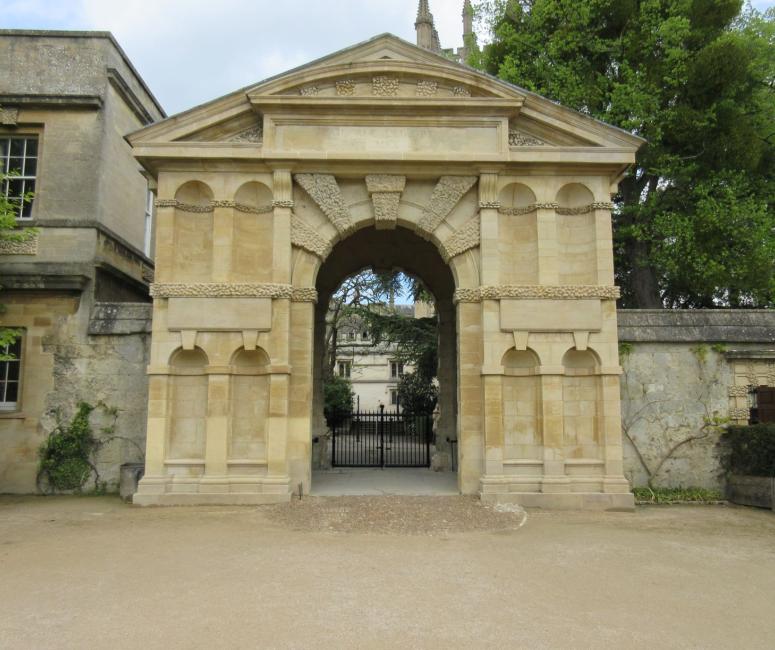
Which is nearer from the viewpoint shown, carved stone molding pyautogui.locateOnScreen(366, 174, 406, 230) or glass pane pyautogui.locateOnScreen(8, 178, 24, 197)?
carved stone molding pyautogui.locateOnScreen(366, 174, 406, 230)

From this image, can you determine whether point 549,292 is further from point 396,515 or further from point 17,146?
point 17,146

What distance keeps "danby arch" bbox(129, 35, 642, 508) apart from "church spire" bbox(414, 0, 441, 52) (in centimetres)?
3134

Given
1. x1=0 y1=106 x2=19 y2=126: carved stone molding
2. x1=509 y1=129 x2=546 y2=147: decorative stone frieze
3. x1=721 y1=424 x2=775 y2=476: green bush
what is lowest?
x1=721 y1=424 x2=775 y2=476: green bush

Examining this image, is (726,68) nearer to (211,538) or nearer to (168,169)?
(168,169)

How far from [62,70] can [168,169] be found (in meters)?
4.78

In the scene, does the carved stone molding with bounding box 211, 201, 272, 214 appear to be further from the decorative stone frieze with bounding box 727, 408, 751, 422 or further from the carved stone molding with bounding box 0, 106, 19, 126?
the decorative stone frieze with bounding box 727, 408, 751, 422

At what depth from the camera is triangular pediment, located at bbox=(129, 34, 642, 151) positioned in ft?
36.1

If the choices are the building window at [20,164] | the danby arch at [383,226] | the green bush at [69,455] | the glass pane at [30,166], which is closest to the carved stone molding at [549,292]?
the danby arch at [383,226]

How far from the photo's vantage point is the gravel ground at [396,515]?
29.1 ft

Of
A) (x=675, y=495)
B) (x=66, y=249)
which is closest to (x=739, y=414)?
(x=675, y=495)

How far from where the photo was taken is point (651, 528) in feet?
29.9

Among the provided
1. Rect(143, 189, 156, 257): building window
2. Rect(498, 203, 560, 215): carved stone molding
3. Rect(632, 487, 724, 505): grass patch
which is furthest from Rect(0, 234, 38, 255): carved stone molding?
Rect(632, 487, 724, 505): grass patch

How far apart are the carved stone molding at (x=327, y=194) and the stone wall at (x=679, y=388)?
6.01m

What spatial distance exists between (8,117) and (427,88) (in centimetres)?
917
